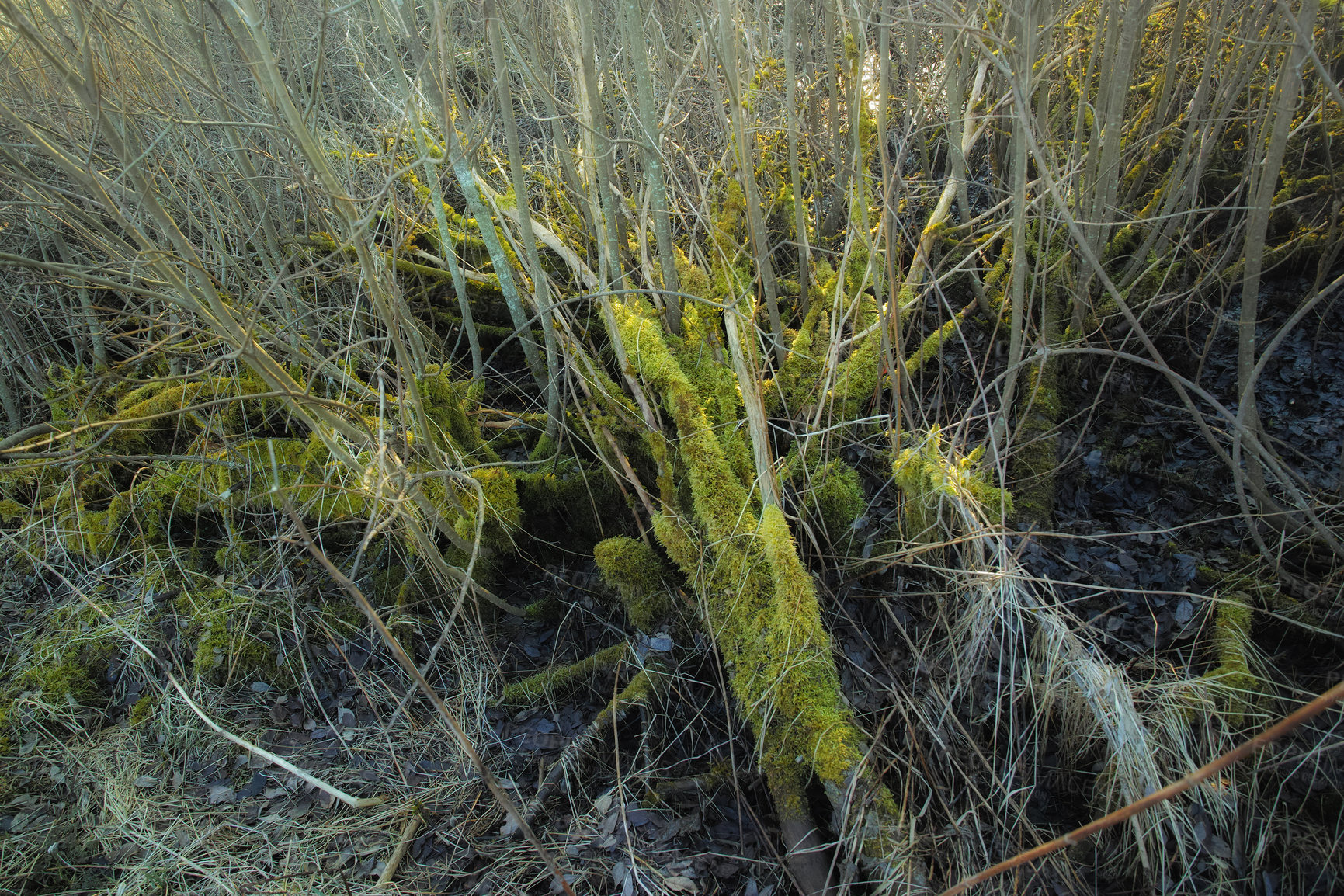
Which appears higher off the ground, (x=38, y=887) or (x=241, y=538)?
(x=241, y=538)

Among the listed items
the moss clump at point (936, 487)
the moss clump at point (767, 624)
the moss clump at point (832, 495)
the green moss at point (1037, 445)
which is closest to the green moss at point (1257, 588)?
the green moss at point (1037, 445)

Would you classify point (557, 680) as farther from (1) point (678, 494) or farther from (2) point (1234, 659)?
(2) point (1234, 659)

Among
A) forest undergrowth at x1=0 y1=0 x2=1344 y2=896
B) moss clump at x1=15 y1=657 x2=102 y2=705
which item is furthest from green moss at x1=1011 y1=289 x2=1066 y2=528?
moss clump at x1=15 y1=657 x2=102 y2=705

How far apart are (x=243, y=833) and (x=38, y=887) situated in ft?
2.22

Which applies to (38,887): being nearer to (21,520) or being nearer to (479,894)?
(479,894)

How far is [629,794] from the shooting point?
2.43 metres

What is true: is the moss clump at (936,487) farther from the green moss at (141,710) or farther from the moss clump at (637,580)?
the green moss at (141,710)

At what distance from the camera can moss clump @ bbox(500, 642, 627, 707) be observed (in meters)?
2.83

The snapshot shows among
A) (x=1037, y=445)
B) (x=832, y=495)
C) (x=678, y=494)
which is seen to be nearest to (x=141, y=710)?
(x=678, y=494)

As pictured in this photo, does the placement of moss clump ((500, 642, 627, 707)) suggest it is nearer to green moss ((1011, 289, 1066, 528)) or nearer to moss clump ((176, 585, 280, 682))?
moss clump ((176, 585, 280, 682))

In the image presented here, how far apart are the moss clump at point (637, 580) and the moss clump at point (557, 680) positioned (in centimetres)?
16

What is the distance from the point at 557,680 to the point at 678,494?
0.96 metres

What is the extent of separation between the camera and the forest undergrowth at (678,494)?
2.09 m

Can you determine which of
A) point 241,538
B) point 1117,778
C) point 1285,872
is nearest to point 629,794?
point 1117,778
